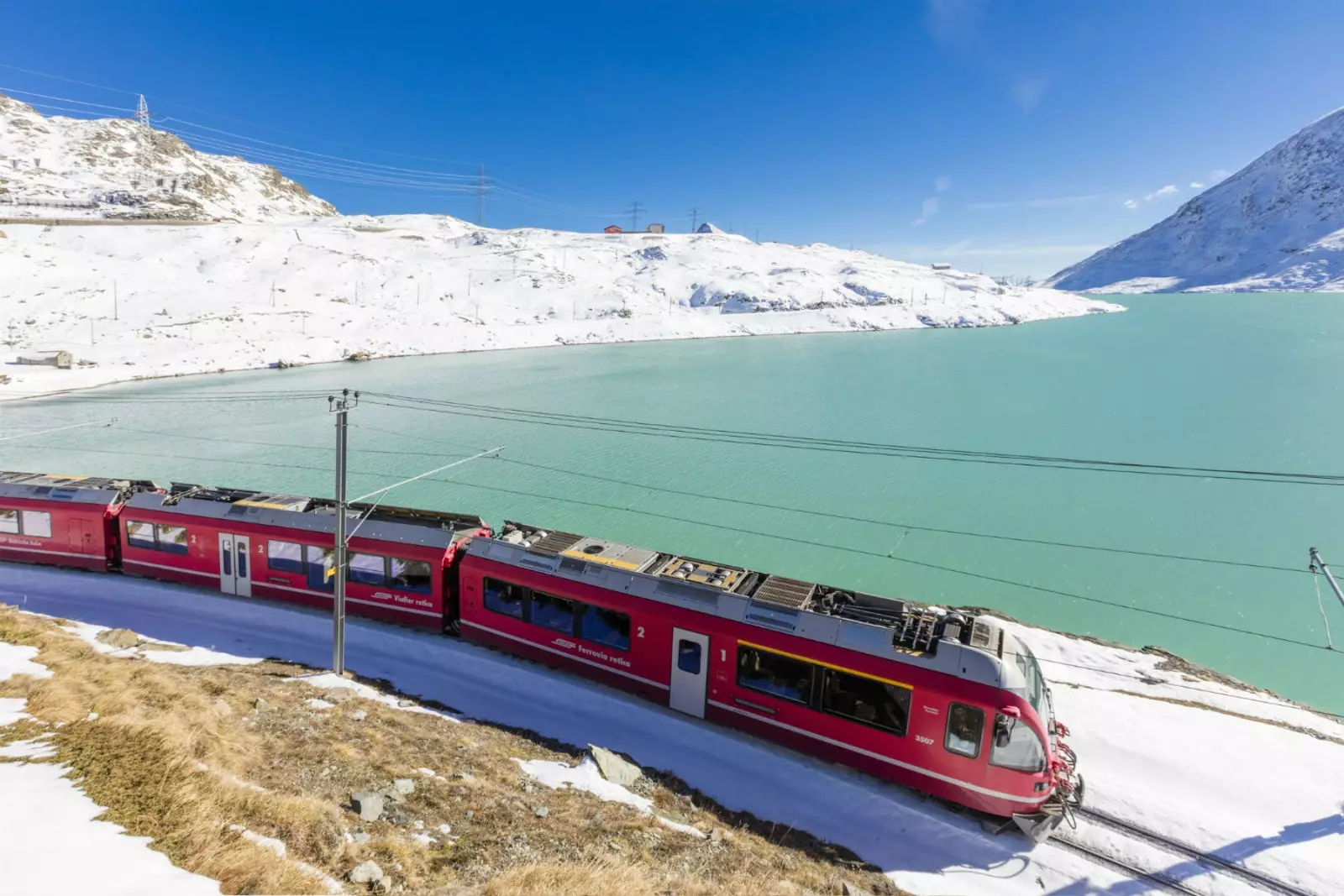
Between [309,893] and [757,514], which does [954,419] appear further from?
[309,893]

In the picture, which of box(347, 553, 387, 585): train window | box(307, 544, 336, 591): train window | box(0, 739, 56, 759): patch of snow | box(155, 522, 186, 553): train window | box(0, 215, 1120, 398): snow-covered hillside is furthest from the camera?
box(0, 215, 1120, 398): snow-covered hillside

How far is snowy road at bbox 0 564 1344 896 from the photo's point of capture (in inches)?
416

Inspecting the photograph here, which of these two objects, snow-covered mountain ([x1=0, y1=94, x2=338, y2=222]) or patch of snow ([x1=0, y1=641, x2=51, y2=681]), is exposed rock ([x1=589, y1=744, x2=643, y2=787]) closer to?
patch of snow ([x1=0, y1=641, x2=51, y2=681])

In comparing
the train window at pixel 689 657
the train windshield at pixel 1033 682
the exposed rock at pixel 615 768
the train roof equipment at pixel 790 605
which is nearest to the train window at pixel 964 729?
the train roof equipment at pixel 790 605

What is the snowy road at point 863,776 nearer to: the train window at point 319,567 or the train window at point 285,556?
the train window at point 319,567

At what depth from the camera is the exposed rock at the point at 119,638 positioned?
51.8ft

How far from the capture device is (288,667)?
1537 cm

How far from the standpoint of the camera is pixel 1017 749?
10664 millimetres

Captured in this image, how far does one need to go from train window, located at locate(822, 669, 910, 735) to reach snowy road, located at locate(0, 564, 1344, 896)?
1.32m

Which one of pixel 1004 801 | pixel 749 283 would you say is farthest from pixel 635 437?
pixel 749 283

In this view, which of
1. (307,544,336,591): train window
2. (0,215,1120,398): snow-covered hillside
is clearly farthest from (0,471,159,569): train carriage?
(0,215,1120,398): snow-covered hillside

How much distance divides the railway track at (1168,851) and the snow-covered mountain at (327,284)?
7421 cm

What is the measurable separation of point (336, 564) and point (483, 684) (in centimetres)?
433

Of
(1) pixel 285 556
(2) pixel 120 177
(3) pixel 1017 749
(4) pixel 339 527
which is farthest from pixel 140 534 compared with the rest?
(2) pixel 120 177
